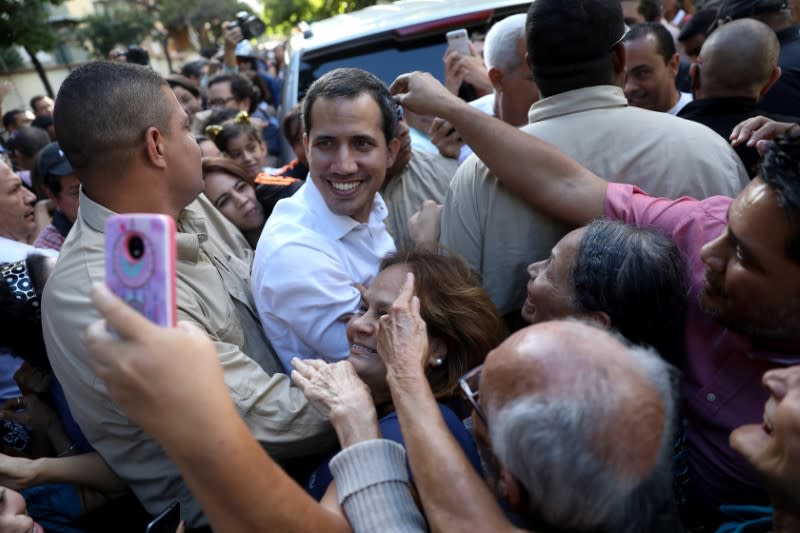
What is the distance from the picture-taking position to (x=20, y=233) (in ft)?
11.5

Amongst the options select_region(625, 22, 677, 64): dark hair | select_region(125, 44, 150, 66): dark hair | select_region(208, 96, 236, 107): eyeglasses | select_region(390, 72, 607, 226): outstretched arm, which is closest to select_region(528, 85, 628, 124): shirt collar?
select_region(390, 72, 607, 226): outstretched arm

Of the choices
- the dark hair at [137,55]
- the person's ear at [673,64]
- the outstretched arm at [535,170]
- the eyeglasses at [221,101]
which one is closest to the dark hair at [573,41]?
the outstretched arm at [535,170]

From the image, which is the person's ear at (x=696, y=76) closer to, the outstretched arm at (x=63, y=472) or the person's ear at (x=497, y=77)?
the person's ear at (x=497, y=77)

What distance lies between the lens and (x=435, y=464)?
1.33 meters

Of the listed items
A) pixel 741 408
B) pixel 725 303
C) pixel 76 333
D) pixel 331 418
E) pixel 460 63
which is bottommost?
pixel 741 408

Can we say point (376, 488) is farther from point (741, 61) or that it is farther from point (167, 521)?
point (741, 61)

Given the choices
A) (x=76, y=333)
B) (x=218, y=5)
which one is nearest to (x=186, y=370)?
(x=76, y=333)

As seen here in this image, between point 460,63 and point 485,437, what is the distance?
2627 millimetres

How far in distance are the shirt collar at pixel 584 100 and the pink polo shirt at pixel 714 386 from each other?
1.69 feet

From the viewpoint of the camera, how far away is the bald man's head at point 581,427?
114cm

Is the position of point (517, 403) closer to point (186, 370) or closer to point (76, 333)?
point (186, 370)

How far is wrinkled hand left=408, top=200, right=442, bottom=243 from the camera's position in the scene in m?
2.50

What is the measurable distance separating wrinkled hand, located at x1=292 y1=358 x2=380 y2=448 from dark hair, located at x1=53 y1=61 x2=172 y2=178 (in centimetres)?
90

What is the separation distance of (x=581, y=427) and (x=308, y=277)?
1.10 metres
